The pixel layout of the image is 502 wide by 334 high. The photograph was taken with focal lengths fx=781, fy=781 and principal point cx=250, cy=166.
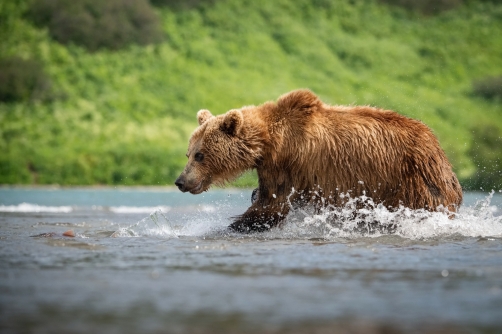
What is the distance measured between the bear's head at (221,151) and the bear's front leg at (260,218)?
1.56 ft

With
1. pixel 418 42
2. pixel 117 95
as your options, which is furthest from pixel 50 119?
pixel 418 42

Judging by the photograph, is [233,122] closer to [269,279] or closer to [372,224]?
[372,224]

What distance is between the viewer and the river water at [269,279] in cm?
410

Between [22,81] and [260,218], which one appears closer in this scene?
[260,218]

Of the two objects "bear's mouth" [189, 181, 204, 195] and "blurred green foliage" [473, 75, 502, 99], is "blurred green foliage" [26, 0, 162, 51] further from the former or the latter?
"bear's mouth" [189, 181, 204, 195]

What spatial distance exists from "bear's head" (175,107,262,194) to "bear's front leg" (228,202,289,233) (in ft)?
1.56

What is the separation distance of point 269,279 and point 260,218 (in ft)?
8.80

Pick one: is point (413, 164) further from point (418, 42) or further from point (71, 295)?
point (418, 42)

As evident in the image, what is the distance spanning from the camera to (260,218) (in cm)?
795

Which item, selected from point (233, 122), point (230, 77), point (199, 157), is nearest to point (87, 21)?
point (230, 77)

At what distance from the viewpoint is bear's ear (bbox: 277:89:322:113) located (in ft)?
26.0

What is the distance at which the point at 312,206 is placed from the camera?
25.8ft

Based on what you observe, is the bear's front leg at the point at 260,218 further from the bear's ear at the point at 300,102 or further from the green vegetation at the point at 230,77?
the green vegetation at the point at 230,77

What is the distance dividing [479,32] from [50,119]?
3193 cm
